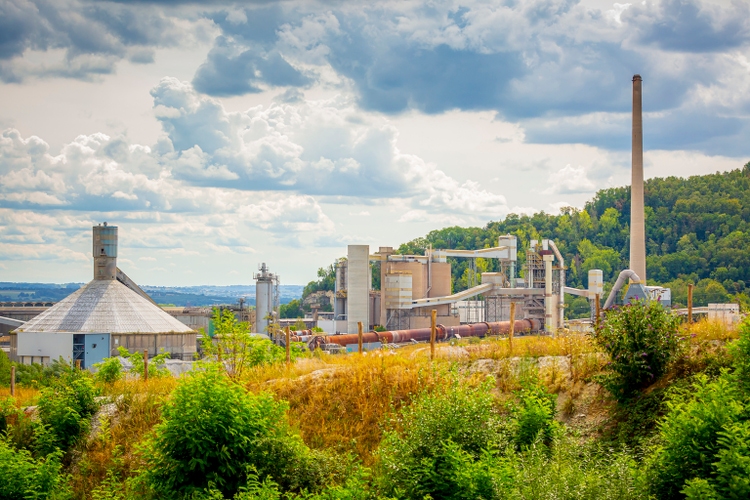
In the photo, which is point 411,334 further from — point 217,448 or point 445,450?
point 445,450

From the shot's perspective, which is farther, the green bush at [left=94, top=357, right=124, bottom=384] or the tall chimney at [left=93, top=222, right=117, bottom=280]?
the tall chimney at [left=93, top=222, right=117, bottom=280]

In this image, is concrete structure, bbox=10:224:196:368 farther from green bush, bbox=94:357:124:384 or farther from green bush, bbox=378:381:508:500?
green bush, bbox=378:381:508:500

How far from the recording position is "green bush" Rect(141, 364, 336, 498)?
15.7 m

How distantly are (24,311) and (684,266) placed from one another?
273 feet

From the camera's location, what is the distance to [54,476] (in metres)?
19.1

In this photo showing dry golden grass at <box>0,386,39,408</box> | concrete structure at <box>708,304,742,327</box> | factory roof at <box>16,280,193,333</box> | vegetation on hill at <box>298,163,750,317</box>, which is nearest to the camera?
concrete structure at <box>708,304,742,327</box>

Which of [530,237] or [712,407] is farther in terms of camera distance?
[530,237]

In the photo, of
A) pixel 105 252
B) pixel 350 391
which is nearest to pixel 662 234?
pixel 105 252

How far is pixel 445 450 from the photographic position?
46.2 ft

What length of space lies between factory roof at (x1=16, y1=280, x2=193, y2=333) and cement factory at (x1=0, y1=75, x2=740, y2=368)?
65 millimetres

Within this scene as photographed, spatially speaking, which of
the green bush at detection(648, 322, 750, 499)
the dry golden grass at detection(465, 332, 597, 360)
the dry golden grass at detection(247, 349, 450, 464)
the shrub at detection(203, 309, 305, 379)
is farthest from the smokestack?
the green bush at detection(648, 322, 750, 499)

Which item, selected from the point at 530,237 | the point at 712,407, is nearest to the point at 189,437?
the point at 712,407

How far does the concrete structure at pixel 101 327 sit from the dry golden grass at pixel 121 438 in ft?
100

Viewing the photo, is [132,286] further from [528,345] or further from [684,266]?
[684,266]
